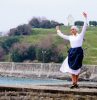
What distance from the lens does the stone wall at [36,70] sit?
413ft

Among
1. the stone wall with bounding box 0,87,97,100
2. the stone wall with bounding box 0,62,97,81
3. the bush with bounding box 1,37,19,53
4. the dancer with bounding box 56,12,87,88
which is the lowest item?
the stone wall with bounding box 0,62,97,81

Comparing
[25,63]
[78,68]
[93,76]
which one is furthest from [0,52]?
[78,68]

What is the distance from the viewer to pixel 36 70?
13588 cm

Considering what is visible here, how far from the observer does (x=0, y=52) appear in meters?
158

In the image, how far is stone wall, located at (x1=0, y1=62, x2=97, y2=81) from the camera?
12581 centimetres

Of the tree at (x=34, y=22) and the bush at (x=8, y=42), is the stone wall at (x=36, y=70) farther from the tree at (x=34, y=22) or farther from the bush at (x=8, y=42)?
the tree at (x=34, y=22)

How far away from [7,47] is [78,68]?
139959mm

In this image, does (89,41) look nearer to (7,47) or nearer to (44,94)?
(7,47)

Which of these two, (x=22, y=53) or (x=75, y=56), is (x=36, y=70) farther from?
(x=75, y=56)

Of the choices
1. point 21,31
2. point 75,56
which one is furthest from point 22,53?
point 75,56

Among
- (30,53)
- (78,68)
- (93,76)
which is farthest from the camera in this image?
(30,53)

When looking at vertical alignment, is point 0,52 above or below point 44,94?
below

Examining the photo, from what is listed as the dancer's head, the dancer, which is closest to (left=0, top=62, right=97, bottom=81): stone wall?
the dancer's head

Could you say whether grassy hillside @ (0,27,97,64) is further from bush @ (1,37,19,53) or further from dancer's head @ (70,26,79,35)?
dancer's head @ (70,26,79,35)
